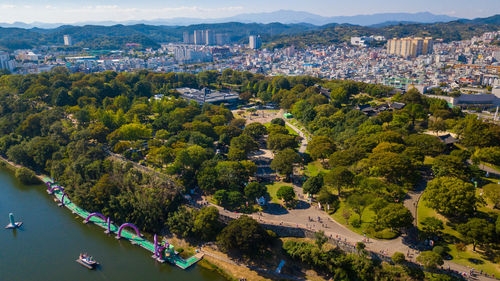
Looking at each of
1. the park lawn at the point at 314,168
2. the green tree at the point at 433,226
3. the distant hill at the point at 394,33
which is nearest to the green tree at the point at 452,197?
the green tree at the point at 433,226

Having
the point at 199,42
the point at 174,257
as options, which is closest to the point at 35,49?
the point at 199,42

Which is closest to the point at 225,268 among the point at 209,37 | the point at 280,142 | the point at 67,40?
the point at 280,142

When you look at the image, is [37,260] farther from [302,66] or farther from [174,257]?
[302,66]

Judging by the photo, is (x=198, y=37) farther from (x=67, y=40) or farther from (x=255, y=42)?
(x=67, y=40)

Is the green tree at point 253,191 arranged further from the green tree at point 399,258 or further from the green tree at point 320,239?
the green tree at point 399,258

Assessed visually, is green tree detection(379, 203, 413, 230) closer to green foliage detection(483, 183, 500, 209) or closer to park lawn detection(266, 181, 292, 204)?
green foliage detection(483, 183, 500, 209)

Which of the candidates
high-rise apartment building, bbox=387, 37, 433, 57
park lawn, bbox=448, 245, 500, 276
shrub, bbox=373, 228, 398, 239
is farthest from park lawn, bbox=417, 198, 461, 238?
high-rise apartment building, bbox=387, 37, 433, 57
